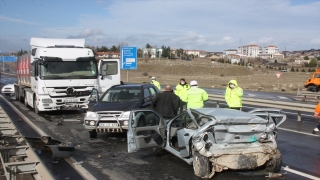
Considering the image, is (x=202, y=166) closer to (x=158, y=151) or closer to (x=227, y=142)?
(x=227, y=142)

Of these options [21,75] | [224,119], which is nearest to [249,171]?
[224,119]

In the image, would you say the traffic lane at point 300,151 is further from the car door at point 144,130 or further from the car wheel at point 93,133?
the car wheel at point 93,133

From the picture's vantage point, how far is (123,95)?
12.5 m

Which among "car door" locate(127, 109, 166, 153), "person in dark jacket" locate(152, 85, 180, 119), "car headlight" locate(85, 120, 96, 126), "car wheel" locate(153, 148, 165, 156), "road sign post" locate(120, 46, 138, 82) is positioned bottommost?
"car wheel" locate(153, 148, 165, 156)

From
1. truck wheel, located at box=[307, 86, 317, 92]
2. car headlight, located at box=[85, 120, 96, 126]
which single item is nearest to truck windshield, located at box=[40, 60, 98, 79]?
car headlight, located at box=[85, 120, 96, 126]

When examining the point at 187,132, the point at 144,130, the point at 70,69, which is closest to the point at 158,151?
the point at 144,130

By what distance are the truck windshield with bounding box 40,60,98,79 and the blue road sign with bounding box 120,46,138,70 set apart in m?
13.8

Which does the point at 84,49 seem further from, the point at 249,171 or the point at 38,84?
the point at 249,171

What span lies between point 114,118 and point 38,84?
23.6 feet

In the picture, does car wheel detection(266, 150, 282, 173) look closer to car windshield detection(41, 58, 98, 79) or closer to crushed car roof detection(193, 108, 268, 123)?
crushed car roof detection(193, 108, 268, 123)

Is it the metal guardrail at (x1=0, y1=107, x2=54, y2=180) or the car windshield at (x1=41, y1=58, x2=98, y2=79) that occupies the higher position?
the car windshield at (x1=41, y1=58, x2=98, y2=79)

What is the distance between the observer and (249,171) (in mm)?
7297

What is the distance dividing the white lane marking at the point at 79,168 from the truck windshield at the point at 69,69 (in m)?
8.83

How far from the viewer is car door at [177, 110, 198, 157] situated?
7180mm
